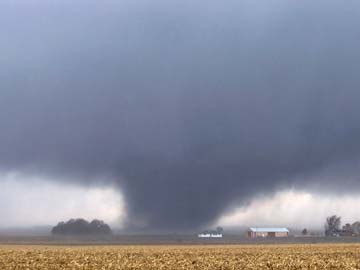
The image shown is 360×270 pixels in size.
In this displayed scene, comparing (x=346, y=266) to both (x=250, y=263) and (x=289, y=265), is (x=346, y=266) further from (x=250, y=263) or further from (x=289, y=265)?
(x=250, y=263)

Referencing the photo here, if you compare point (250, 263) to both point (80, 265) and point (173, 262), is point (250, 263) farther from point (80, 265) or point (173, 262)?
point (80, 265)

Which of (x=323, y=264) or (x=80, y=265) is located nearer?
(x=80, y=265)

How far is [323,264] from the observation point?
6119 centimetres

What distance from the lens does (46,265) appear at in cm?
5591

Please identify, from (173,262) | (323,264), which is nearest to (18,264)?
(173,262)

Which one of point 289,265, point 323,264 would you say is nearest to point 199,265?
point 289,265

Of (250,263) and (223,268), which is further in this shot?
(250,263)

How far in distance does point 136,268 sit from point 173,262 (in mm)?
8047

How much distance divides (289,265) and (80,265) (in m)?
22.0

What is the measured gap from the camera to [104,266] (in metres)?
54.8

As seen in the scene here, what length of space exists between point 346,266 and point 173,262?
61.4 ft

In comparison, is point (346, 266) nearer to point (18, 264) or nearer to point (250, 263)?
point (250, 263)

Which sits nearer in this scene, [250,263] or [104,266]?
[104,266]

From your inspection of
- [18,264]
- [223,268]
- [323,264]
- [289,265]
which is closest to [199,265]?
[223,268]
